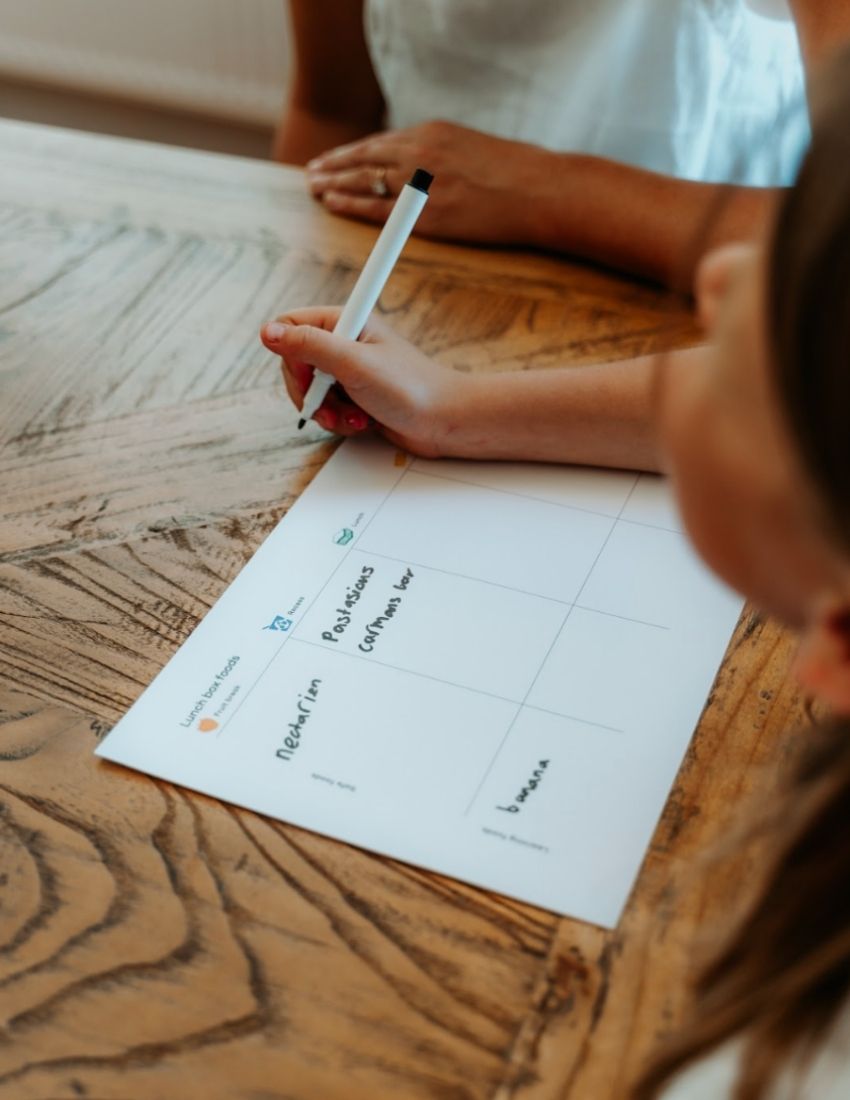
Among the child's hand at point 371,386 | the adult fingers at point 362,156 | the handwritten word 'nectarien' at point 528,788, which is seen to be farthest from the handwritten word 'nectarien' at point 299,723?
the adult fingers at point 362,156

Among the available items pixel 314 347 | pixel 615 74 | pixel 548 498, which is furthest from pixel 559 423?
pixel 615 74

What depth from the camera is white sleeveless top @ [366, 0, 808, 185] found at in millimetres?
1143

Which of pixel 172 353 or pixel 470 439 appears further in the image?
pixel 172 353

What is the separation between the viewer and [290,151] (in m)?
1.49

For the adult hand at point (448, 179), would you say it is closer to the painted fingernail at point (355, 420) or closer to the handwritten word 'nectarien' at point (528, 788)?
the painted fingernail at point (355, 420)

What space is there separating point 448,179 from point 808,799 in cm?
72

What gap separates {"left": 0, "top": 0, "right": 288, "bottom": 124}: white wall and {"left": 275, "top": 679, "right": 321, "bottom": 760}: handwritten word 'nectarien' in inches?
65.4

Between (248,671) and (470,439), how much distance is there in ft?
0.75

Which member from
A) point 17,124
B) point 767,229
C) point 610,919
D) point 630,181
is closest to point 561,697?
point 610,919

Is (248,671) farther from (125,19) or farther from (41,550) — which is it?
(125,19)

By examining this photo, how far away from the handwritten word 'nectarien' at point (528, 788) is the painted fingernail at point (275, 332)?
13.7 inches

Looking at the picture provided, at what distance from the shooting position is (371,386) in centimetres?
78

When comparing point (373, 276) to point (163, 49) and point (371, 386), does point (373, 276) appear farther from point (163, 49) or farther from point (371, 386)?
point (163, 49)

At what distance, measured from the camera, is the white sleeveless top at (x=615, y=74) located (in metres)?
1.14
